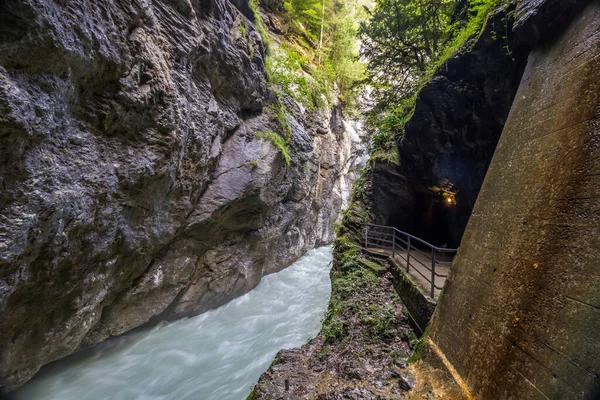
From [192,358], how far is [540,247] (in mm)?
6977

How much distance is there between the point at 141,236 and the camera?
201 inches

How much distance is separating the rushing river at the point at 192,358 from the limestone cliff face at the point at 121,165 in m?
0.50

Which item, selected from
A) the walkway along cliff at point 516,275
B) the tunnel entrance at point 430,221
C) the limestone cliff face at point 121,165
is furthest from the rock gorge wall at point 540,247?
the tunnel entrance at point 430,221

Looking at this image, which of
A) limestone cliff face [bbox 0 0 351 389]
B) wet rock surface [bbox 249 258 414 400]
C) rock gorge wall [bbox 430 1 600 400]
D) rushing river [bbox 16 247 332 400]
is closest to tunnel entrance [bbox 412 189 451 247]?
rushing river [bbox 16 247 332 400]

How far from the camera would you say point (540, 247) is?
2.30 m

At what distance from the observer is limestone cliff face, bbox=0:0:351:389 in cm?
277

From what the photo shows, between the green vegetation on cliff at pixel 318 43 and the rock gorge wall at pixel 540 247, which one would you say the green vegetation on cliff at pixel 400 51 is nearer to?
the green vegetation on cliff at pixel 318 43

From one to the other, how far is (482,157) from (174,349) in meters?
9.23

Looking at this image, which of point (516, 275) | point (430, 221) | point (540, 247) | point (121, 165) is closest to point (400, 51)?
point (430, 221)

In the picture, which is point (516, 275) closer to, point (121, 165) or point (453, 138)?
point (453, 138)

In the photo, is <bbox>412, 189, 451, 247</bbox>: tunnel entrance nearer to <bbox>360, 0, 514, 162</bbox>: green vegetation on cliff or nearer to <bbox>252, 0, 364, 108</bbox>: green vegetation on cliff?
<bbox>360, 0, 514, 162</bbox>: green vegetation on cliff

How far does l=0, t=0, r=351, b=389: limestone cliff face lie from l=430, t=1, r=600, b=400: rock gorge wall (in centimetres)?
527

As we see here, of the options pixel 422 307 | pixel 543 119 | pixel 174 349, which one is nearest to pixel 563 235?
pixel 543 119

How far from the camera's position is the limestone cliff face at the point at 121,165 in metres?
2.77
